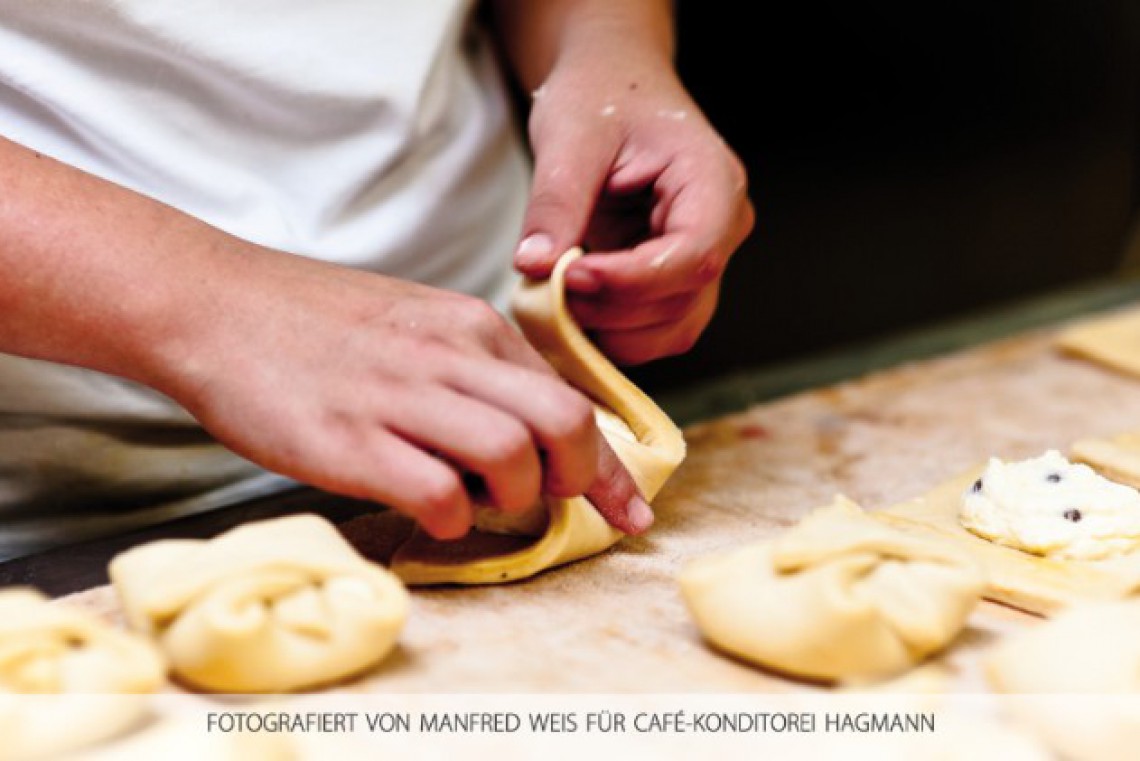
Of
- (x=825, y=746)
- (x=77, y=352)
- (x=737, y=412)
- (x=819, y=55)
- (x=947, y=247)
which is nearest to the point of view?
(x=825, y=746)

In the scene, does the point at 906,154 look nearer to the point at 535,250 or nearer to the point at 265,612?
the point at 535,250

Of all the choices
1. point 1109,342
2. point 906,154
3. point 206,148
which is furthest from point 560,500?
point 906,154

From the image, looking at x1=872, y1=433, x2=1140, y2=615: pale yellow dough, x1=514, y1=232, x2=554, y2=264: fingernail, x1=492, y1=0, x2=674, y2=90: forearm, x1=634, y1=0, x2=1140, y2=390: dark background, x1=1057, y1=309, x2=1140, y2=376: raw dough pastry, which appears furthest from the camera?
x1=634, y1=0, x2=1140, y2=390: dark background

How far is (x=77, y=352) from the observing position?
1.30 meters

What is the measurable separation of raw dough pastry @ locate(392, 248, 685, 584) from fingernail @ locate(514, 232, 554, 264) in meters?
0.02

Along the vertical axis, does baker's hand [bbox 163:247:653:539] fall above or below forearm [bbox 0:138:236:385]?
below

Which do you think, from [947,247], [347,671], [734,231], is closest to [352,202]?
[734,231]

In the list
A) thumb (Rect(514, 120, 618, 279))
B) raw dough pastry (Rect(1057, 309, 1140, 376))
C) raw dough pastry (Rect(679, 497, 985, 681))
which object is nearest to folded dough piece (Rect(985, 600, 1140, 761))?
raw dough pastry (Rect(679, 497, 985, 681))

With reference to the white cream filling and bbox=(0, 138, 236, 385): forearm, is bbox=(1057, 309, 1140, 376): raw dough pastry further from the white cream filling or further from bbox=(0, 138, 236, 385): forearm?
bbox=(0, 138, 236, 385): forearm

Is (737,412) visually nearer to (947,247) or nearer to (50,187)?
(50,187)

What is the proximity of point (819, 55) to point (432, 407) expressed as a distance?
7.01 feet

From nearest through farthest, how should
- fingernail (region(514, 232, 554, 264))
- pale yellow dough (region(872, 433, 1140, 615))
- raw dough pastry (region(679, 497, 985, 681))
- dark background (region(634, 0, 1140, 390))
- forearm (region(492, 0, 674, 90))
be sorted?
1. raw dough pastry (region(679, 497, 985, 681))
2. pale yellow dough (region(872, 433, 1140, 615))
3. fingernail (region(514, 232, 554, 264))
4. forearm (region(492, 0, 674, 90))
5. dark background (region(634, 0, 1140, 390))

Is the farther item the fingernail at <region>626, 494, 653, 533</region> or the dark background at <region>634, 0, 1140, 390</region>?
the dark background at <region>634, 0, 1140, 390</region>

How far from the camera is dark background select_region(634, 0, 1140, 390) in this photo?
3.03 m
